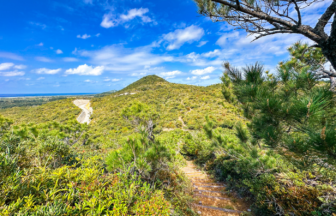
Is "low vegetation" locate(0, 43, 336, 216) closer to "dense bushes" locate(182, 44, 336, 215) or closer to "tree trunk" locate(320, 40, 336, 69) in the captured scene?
"dense bushes" locate(182, 44, 336, 215)

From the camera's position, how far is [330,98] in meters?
1.74

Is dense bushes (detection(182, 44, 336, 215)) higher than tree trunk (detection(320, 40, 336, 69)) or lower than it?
lower

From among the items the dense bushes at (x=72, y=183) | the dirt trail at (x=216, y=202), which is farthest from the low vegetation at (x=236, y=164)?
the dirt trail at (x=216, y=202)

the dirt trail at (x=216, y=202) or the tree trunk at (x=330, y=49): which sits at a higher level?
the tree trunk at (x=330, y=49)

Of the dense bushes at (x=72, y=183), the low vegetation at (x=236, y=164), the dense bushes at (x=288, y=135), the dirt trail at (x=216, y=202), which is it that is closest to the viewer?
the dense bushes at (x=72, y=183)

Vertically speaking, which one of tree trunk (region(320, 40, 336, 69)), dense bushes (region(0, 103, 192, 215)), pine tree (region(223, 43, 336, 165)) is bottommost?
dense bushes (region(0, 103, 192, 215))

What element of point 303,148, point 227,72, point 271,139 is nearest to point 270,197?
point 271,139

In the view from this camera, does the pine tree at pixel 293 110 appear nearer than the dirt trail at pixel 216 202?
Yes

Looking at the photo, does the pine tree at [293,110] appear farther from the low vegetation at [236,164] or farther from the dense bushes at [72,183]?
the dense bushes at [72,183]

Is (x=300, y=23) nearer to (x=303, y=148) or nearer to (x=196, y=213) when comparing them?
(x=303, y=148)

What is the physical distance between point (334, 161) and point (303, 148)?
275 millimetres

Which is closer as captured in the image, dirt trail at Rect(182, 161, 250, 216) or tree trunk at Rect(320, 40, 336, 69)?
tree trunk at Rect(320, 40, 336, 69)

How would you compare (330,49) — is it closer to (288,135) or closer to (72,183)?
(288,135)

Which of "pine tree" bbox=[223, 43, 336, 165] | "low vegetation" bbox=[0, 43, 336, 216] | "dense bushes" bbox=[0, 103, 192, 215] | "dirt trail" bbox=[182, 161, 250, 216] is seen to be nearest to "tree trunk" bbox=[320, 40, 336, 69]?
"pine tree" bbox=[223, 43, 336, 165]
